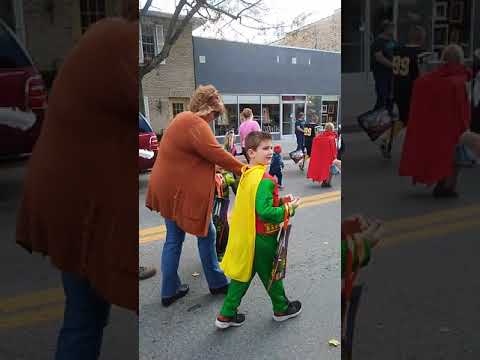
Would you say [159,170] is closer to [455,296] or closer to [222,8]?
[222,8]

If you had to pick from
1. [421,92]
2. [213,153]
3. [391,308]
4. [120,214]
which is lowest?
[391,308]

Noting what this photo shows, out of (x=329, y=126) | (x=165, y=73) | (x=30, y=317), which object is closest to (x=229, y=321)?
(x=30, y=317)

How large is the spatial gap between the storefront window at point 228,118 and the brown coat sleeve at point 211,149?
0.12 feet

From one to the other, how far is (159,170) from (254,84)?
0.41 metres

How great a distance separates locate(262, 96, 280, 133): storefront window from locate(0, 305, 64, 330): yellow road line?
2.57 feet

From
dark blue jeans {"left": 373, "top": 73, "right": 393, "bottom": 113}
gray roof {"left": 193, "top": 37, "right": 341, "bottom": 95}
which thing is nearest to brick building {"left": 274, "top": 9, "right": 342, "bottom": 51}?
gray roof {"left": 193, "top": 37, "right": 341, "bottom": 95}

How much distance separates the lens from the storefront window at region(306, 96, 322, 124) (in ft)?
4.15

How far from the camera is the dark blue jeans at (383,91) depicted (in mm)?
1167

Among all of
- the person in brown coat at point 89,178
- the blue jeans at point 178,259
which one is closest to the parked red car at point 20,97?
the person in brown coat at point 89,178

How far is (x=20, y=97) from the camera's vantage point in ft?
3.58

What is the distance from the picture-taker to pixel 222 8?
1283 mm

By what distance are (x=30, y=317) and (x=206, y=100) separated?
2.50 feet

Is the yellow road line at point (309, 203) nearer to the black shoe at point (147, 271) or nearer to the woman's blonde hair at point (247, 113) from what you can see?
the black shoe at point (147, 271)

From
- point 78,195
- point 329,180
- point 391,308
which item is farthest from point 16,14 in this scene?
point 391,308
